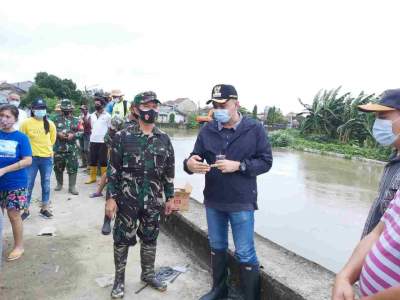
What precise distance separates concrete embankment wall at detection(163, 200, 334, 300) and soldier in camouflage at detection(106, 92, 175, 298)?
0.74 metres

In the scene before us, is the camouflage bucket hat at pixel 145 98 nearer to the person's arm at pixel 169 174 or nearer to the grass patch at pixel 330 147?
the person's arm at pixel 169 174

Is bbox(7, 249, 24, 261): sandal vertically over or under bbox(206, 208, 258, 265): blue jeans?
under

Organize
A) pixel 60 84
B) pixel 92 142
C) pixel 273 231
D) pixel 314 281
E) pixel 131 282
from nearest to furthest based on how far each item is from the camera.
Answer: pixel 314 281 < pixel 131 282 < pixel 273 231 < pixel 92 142 < pixel 60 84

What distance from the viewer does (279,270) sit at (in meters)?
2.81

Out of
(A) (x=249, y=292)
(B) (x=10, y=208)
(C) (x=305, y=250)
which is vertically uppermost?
(B) (x=10, y=208)

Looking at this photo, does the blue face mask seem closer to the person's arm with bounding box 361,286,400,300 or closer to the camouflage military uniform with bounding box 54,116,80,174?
the person's arm with bounding box 361,286,400,300

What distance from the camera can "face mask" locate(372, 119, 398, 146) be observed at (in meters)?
1.92

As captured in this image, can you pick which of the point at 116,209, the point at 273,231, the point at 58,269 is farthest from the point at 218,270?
the point at 273,231

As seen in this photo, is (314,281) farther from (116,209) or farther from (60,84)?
(60,84)

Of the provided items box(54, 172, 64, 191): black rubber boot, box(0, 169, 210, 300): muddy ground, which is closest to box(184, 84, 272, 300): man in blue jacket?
box(0, 169, 210, 300): muddy ground

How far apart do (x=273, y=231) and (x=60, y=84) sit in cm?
3942

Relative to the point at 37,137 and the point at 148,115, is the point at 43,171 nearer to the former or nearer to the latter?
the point at 37,137

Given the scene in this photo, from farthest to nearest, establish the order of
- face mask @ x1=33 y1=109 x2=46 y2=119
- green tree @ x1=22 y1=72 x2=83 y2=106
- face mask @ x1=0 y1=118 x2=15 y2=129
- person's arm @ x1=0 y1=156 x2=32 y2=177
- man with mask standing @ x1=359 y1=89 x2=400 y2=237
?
1. green tree @ x1=22 y1=72 x2=83 y2=106
2. face mask @ x1=33 y1=109 x2=46 y2=119
3. face mask @ x1=0 y1=118 x2=15 y2=129
4. person's arm @ x1=0 y1=156 x2=32 y2=177
5. man with mask standing @ x1=359 y1=89 x2=400 y2=237

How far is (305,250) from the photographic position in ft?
17.1
